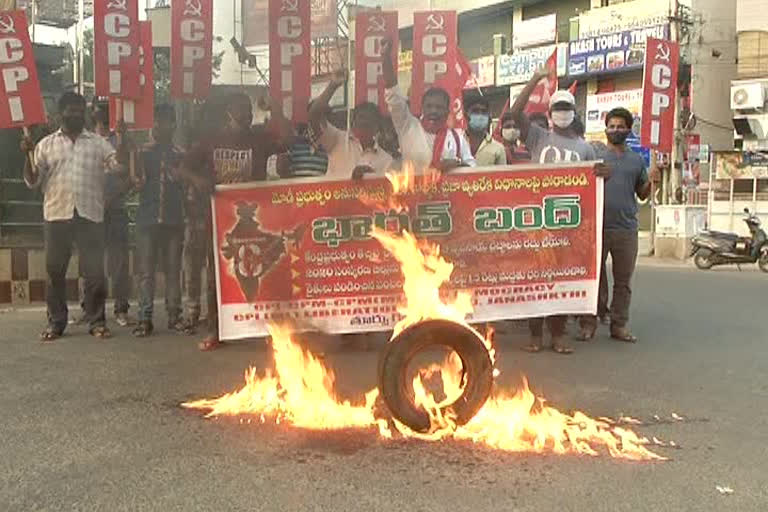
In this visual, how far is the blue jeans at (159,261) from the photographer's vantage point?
595cm

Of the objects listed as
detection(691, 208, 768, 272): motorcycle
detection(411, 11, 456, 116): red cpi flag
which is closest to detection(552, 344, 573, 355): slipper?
detection(411, 11, 456, 116): red cpi flag

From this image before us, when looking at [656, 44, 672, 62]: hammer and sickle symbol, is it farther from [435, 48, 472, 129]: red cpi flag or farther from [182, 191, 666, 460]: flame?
[182, 191, 666, 460]: flame

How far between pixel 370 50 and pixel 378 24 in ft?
1.86

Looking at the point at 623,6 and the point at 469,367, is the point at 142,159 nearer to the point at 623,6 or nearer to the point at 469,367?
the point at 469,367

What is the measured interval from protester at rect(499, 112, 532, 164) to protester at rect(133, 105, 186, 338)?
251 centimetres

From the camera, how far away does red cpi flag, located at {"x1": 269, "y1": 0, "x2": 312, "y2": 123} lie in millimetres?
6012

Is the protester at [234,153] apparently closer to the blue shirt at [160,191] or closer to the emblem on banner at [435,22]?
the blue shirt at [160,191]

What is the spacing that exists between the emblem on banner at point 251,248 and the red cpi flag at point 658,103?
3.98 meters

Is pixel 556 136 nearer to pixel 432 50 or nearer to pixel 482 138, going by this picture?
pixel 482 138

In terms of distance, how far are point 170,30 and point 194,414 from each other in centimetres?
361

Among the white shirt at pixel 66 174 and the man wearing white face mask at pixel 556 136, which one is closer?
the man wearing white face mask at pixel 556 136

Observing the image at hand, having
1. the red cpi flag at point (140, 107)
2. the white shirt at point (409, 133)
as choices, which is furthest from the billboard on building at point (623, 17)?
the red cpi flag at point (140, 107)

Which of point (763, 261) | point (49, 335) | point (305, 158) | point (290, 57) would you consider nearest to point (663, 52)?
point (290, 57)

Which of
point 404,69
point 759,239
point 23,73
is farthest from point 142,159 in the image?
point 759,239
